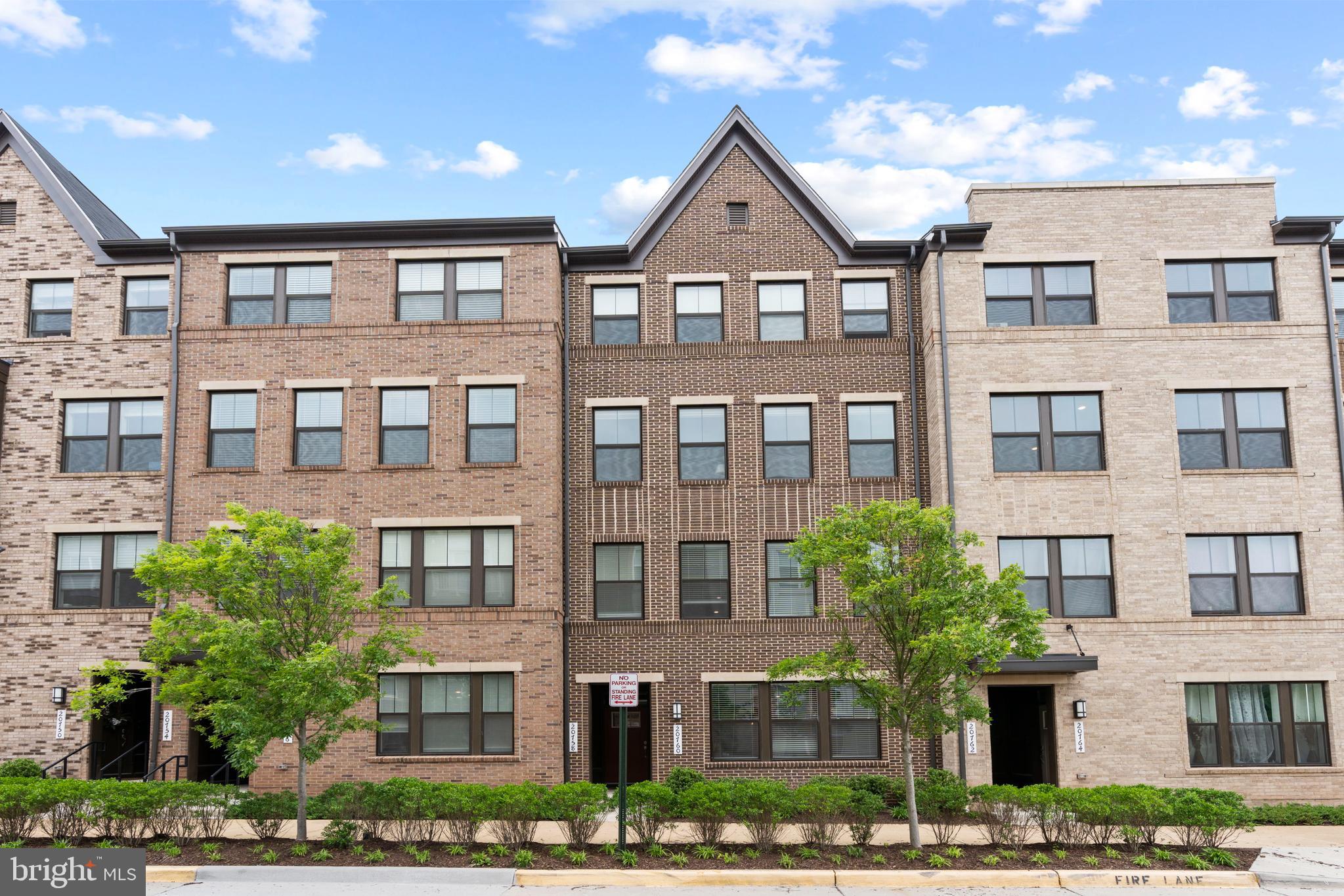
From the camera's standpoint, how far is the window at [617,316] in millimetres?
25297

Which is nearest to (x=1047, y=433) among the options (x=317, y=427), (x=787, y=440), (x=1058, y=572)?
(x=1058, y=572)

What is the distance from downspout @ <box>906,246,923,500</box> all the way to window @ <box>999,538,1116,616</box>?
240 cm

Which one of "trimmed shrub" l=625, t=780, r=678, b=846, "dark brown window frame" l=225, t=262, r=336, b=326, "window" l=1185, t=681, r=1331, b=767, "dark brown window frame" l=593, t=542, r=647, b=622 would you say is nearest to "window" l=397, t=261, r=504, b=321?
"dark brown window frame" l=225, t=262, r=336, b=326

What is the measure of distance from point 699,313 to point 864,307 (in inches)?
146

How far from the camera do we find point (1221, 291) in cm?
2414

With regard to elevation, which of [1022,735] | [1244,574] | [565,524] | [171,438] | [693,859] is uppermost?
[171,438]

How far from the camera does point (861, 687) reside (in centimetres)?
1695

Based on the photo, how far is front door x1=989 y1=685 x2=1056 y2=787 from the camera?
23.1 m

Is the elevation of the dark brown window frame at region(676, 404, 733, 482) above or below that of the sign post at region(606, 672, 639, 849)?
above

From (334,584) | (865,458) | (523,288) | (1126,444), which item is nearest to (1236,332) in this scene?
(1126,444)

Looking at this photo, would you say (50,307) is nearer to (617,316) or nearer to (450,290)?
(450,290)

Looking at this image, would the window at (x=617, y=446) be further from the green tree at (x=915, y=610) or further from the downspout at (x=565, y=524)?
the green tree at (x=915, y=610)

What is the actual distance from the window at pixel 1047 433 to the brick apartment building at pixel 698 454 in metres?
0.08

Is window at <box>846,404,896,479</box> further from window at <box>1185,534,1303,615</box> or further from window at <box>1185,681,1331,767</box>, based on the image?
window at <box>1185,681,1331,767</box>
